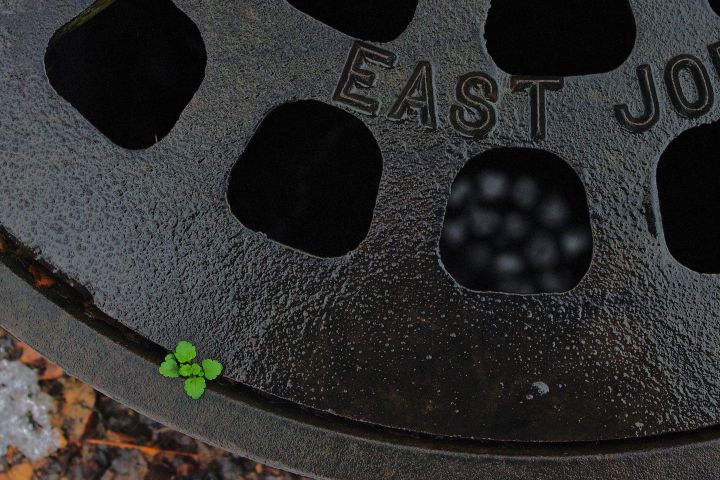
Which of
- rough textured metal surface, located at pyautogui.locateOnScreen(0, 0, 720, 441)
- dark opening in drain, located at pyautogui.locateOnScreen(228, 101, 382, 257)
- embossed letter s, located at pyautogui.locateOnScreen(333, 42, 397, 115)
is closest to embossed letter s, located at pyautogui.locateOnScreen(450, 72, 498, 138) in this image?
rough textured metal surface, located at pyautogui.locateOnScreen(0, 0, 720, 441)

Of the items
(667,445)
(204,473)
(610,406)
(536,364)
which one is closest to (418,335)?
(536,364)

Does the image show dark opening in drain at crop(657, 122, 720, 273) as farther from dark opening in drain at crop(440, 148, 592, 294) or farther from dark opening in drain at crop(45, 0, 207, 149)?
dark opening in drain at crop(45, 0, 207, 149)

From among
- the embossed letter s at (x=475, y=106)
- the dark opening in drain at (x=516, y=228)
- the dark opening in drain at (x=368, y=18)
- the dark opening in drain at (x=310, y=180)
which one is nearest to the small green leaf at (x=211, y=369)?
the dark opening in drain at (x=310, y=180)

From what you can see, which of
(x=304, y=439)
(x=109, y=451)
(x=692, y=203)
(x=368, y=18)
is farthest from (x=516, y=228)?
(x=109, y=451)

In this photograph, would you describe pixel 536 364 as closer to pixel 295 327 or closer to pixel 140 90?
pixel 295 327

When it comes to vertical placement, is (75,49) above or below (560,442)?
above

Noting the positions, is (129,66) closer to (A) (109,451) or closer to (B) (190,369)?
(B) (190,369)

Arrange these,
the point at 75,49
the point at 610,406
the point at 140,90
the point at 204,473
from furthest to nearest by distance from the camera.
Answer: the point at 204,473 < the point at 140,90 < the point at 75,49 < the point at 610,406
